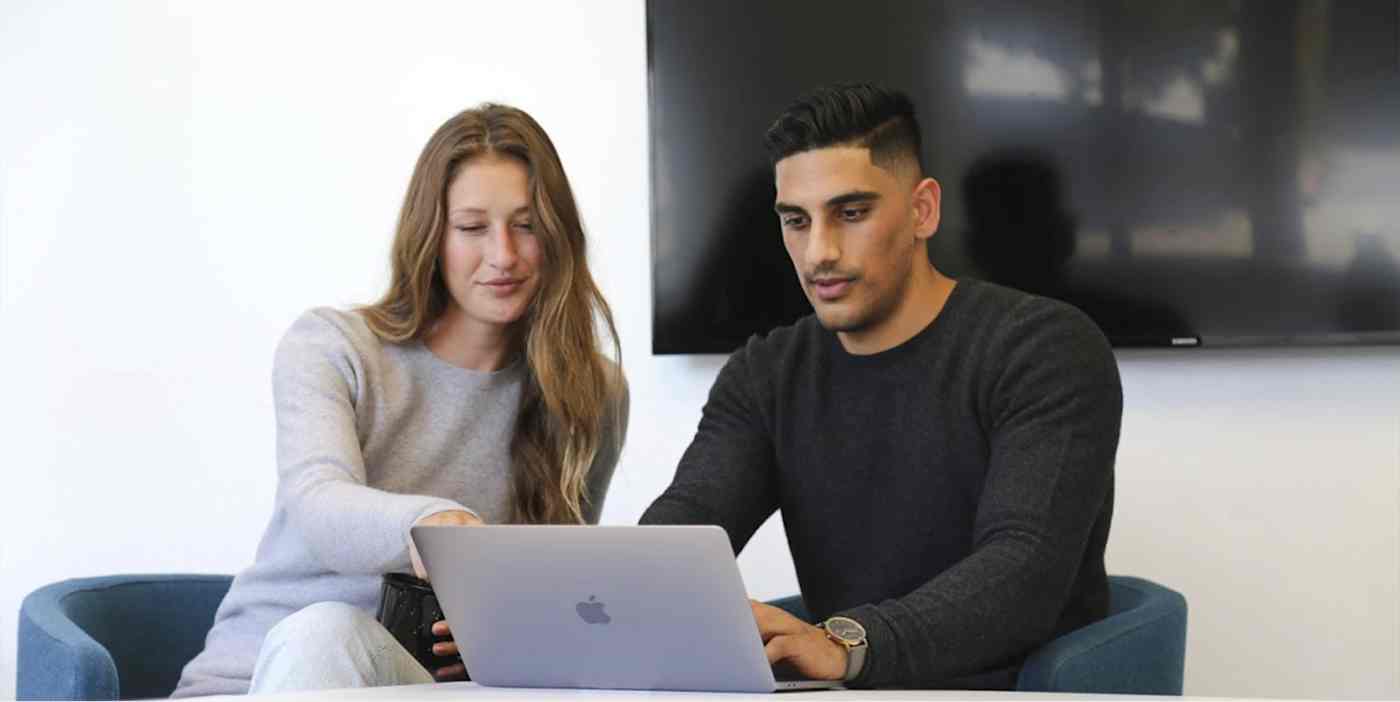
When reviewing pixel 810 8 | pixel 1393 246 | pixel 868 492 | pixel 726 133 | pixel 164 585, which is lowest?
pixel 164 585

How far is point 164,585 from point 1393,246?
80.8 inches

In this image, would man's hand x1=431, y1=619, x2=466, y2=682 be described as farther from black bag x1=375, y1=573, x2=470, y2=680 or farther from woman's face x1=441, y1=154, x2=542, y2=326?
woman's face x1=441, y1=154, x2=542, y2=326

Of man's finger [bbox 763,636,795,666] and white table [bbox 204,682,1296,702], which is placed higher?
white table [bbox 204,682,1296,702]

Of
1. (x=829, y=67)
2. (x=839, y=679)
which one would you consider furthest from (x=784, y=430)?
(x=829, y=67)

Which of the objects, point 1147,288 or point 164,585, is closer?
point 164,585

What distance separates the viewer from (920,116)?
125 inches

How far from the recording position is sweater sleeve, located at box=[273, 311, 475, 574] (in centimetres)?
215

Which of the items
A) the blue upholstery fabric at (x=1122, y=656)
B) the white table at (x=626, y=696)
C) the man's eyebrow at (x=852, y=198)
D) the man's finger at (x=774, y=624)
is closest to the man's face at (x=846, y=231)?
the man's eyebrow at (x=852, y=198)

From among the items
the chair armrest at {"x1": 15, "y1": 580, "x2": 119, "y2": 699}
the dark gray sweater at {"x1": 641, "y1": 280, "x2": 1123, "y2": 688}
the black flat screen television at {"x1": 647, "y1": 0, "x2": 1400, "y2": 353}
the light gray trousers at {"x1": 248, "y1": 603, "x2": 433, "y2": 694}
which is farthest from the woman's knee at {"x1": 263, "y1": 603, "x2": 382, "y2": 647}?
the black flat screen television at {"x1": 647, "y1": 0, "x2": 1400, "y2": 353}

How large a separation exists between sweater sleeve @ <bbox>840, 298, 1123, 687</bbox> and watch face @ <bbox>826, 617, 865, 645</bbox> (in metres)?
0.02

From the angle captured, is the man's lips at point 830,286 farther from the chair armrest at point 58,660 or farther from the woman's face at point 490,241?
the chair armrest at point 58,660

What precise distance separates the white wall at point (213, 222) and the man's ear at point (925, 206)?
104 cm

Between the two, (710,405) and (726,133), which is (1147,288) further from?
(710,405)

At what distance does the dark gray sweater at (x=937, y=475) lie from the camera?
2.01 m
